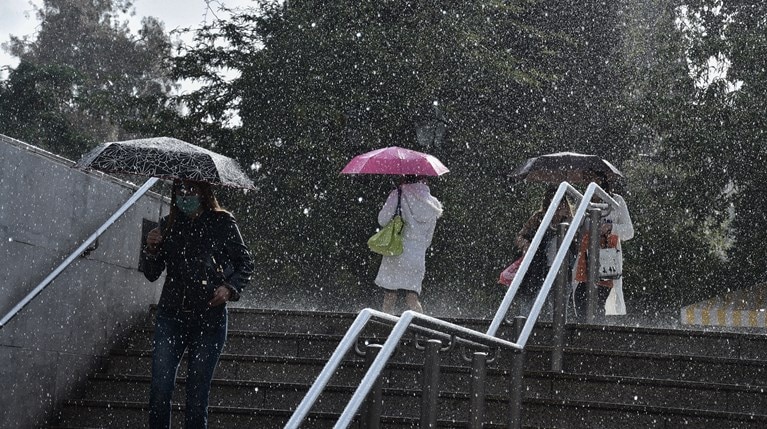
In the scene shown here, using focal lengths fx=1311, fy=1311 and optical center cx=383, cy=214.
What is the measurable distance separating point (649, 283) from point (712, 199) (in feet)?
6.91

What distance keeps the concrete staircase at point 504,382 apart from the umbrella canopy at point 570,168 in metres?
2.54

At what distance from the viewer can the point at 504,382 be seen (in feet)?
26.7

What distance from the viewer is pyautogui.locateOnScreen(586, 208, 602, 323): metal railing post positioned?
9031 mm

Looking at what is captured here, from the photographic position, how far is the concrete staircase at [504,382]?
24.8 ft

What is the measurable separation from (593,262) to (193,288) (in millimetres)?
3293

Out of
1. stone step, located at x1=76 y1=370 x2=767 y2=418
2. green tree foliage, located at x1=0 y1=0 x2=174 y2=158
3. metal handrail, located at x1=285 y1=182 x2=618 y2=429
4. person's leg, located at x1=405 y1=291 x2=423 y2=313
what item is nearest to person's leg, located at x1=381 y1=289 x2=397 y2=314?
person's leg, located at x1=405 y1=291 x2=423 y2=313

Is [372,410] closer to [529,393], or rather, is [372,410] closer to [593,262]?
[529,393]

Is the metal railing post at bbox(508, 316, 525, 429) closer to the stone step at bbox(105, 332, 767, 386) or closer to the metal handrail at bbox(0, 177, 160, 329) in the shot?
the stone step at bbox(105, 332, 767, 386)

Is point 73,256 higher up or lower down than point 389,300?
higher up

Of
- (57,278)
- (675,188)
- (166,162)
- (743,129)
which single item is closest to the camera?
(166,162)

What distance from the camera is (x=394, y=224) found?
1061cm

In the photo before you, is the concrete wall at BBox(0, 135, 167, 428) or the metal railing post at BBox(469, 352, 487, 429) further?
the concrete wall at BBox(0, 135, 167, 428)

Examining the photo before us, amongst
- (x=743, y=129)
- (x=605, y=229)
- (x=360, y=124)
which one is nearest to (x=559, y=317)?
(x=605, y=229)

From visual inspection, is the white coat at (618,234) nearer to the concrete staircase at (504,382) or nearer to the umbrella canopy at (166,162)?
the concrete staircase at (504,382)
